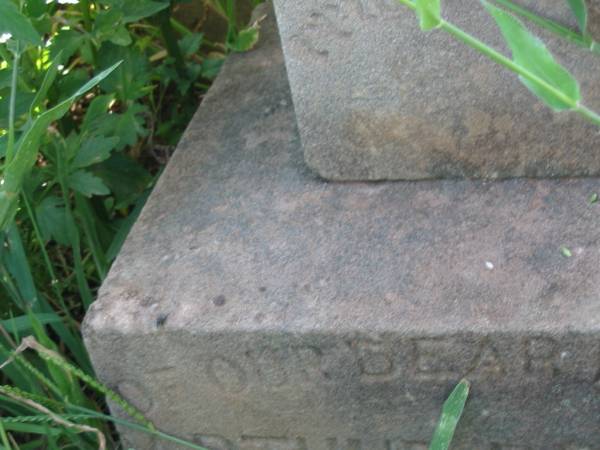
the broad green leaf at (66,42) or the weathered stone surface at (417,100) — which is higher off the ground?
the broad green leaf at (66,42)

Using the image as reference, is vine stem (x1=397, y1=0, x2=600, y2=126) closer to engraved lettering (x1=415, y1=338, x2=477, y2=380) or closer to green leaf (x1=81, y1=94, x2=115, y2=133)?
engraved lettering (x1=415, y1=338, x2=477, y2=380)

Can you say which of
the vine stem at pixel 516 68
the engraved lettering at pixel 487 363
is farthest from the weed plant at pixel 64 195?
the vine stem at pixel 516 68

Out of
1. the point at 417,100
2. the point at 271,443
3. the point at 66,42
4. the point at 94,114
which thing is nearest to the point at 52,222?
the point at 94,114

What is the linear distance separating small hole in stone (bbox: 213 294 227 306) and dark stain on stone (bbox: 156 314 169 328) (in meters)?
0.06

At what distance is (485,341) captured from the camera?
3.51 ft

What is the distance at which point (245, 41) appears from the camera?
1658 mm

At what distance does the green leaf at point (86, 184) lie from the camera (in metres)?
1.40

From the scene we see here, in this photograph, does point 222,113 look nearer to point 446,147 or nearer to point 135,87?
point 135,87

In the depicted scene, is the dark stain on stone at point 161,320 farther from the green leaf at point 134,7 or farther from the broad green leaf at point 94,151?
the green leaf at point 134,7

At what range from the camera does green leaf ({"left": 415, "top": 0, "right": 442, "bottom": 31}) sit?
31.3 inches

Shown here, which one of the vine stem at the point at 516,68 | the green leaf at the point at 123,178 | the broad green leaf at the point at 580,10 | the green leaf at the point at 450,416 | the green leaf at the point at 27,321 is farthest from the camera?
the green leaf at the point at 123,178

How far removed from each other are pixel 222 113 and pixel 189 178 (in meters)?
0.18

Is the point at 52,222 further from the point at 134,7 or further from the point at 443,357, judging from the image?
the point at 443,357

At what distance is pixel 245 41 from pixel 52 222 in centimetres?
48
